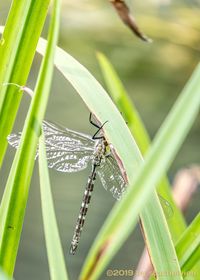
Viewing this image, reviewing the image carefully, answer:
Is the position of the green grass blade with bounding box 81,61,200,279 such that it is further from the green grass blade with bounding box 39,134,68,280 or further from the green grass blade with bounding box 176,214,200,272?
the green grass blade with bounding box 176,214,200,272

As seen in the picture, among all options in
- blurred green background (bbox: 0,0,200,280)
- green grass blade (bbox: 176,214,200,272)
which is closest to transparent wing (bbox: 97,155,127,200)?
green grass blade (bbox: 176,214,200,272)

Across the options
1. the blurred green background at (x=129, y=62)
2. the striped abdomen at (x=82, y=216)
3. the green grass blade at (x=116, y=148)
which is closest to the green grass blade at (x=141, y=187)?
the green grass blade at (x=116, y=148)

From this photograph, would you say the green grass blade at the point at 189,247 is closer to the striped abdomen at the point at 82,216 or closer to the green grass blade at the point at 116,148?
the green grass blade at the point at 116,148

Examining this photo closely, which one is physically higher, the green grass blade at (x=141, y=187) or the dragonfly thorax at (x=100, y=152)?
the green grass blade at (x=141, y=187)

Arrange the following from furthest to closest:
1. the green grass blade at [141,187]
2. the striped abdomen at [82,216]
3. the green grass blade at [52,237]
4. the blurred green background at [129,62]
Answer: the blurred green background at [129,62]
the striped abdomen at [82,216]
the green grass blade at [52,237]
the green grass blade at [141,187]

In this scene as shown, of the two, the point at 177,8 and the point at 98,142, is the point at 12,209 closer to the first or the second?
the point at 98,142

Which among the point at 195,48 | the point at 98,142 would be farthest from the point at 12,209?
the point at 195,48
